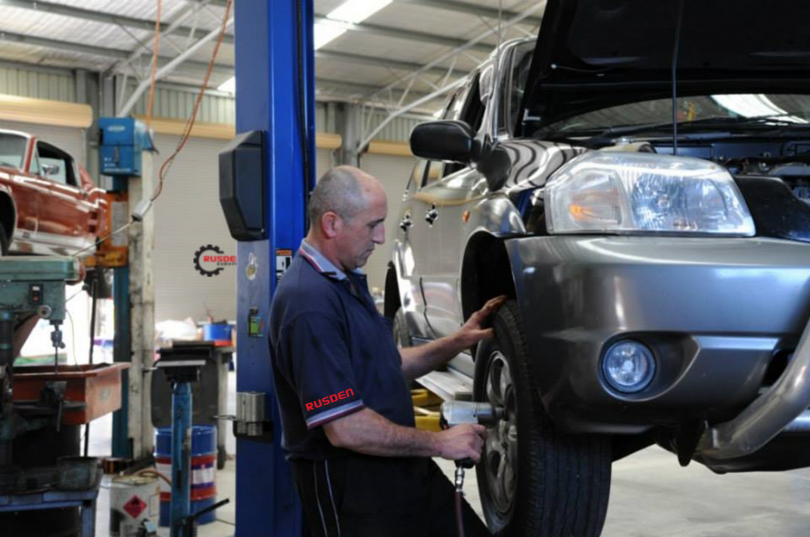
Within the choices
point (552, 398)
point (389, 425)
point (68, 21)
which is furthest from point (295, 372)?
point (68, 21)

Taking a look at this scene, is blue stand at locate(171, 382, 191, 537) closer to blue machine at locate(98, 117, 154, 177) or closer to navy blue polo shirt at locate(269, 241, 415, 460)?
navy blue polo shirt at locate(269, 241, 415, 460)

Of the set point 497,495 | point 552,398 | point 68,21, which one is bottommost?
point 497,495

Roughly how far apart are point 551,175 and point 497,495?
0.97 meters

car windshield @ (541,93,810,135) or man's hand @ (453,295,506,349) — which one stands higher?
car windshield @ (541,93,810,135)

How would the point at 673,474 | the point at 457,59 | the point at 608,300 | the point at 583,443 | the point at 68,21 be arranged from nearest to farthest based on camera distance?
the point at 608,300
the point at 583,443
the point at 673,474
the point at 68,21
the point at 457,59

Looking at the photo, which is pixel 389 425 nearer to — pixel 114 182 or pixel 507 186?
pixel 507 186

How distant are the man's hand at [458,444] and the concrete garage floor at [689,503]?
70.4 inches

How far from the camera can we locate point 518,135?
9.33ft

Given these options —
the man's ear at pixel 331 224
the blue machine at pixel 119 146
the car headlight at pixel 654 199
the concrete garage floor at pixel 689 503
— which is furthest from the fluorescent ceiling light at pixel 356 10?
the car headlight at pixel 654 199

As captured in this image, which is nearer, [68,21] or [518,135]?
[518,135]

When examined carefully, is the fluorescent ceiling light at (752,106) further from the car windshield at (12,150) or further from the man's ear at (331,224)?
the car windshield at (12,150)

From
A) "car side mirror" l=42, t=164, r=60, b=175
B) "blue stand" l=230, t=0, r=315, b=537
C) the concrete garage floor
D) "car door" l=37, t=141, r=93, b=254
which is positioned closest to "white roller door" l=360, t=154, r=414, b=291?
"car door" l=37, t=141, r=93, b=254

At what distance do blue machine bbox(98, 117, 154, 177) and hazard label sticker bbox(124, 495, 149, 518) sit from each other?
2.31 metres

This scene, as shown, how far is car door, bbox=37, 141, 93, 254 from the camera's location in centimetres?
778
